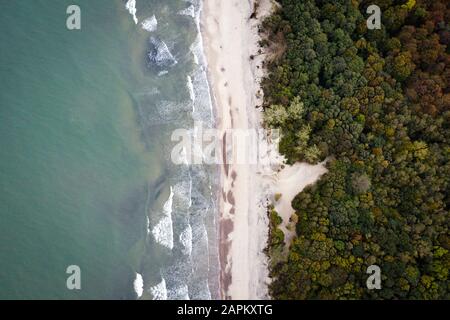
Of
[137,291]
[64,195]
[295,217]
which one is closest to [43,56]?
[64,195]

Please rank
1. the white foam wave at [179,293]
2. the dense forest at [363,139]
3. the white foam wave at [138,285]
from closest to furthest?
the dense forest at [363,139] < the white foam wave at [179,293] < the white foam wave at [138,285]

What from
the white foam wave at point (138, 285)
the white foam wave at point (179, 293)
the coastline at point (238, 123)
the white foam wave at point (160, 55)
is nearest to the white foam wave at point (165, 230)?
the white foam wave at point (138, 285)

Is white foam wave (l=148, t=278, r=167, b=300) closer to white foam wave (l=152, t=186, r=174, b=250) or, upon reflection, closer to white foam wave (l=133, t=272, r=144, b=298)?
white foam wave (l=133, t=272, r=144, b=298)

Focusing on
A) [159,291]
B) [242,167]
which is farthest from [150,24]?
[159,291]

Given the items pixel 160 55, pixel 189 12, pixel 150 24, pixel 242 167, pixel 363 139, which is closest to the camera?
pixel 363 139

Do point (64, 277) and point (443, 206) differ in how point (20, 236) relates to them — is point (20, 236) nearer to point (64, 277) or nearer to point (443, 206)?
point (64, 277)

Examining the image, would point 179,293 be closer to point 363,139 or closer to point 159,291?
point 159,291

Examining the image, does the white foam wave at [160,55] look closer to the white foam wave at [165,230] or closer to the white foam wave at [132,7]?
the white foam wave at [132,7]
